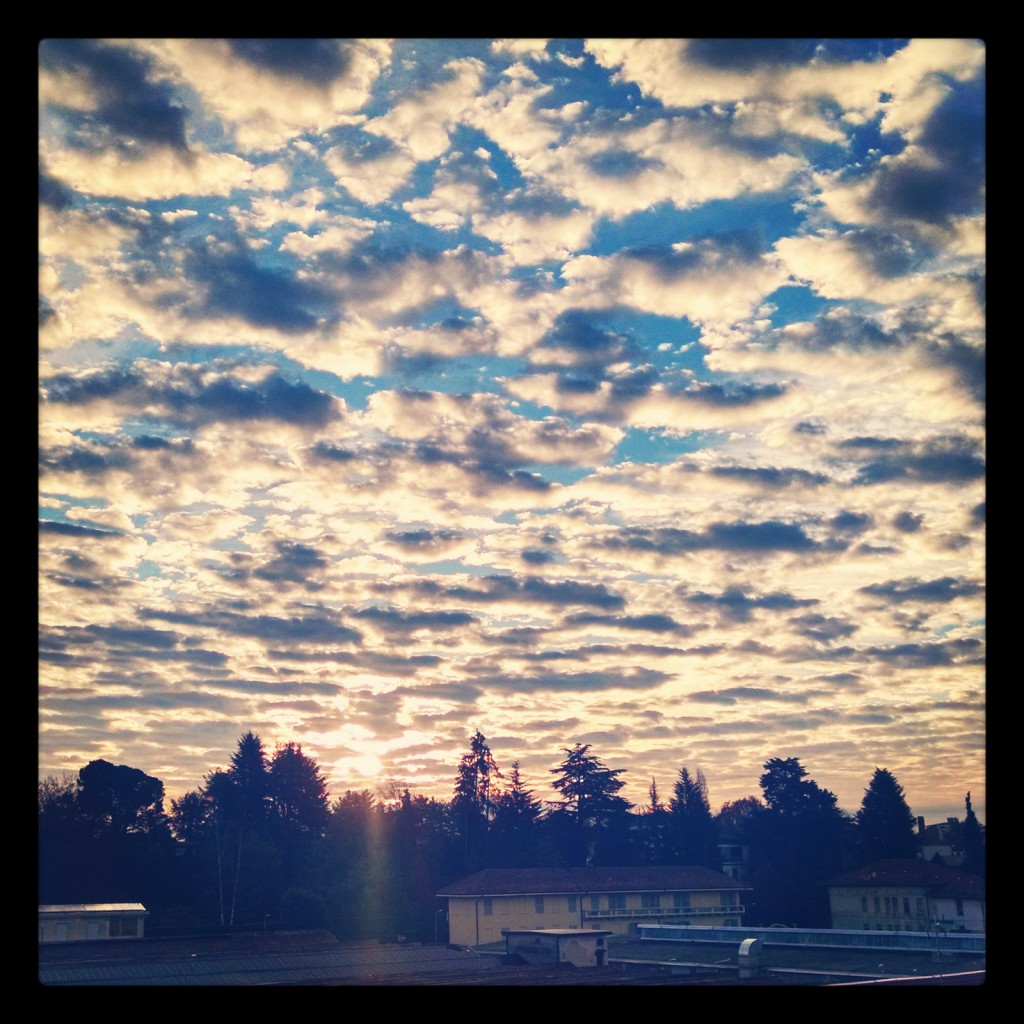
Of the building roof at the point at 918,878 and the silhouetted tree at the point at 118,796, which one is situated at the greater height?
the silhouetted tree at the point at 118,796

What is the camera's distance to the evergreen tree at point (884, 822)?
93750 mm

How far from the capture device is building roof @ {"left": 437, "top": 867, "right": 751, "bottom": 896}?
7981 cm

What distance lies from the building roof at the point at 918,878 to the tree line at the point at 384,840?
3.83 m

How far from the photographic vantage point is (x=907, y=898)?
246ft

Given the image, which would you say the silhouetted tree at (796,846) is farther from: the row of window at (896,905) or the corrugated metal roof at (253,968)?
the corrugated metal roof at (253,968)

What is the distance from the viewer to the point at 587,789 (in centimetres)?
11119

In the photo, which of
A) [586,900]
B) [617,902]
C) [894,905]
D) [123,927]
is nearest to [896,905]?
[894,905]

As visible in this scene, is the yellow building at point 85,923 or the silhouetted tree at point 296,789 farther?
the silhouetted tree at point 296,789

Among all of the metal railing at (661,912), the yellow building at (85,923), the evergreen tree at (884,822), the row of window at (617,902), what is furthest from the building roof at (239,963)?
the evergreen tree at (884,822)

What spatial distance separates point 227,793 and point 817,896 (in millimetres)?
52256

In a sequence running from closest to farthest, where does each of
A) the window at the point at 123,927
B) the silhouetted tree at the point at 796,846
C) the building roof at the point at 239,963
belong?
the building roof at the point at 239,963, the window at the point at 123,927, the silhouetted tree at the point at 796,846

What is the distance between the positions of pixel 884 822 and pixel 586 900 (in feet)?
105
